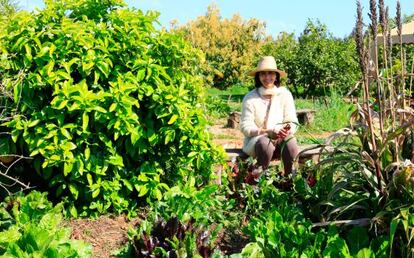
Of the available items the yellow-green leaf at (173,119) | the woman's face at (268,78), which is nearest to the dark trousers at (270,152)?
the woman's face at (268,78)

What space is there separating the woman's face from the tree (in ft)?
56.4

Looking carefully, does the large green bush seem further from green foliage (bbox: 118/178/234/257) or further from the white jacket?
the white jacket

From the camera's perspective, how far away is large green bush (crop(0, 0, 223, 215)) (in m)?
4.03

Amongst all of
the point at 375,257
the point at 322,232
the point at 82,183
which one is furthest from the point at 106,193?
the point at 375,257

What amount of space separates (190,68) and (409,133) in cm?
195

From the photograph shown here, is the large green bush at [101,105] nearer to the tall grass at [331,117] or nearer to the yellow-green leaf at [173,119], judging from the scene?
the yellow-green leaf at [173,119]

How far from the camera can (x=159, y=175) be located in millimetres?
4578

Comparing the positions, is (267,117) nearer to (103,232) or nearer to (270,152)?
(270,152)

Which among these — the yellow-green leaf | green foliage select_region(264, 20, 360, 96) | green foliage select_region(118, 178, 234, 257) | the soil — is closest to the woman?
green foliage select_region(118, 178, 234, 257)

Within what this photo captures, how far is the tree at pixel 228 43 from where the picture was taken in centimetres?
2470

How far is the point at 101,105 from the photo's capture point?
13.5 feet

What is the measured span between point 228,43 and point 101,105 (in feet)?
73.0

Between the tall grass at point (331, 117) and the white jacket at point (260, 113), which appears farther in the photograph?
the tall grass at point (331, 117)

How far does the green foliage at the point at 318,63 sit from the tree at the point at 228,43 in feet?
18.1
